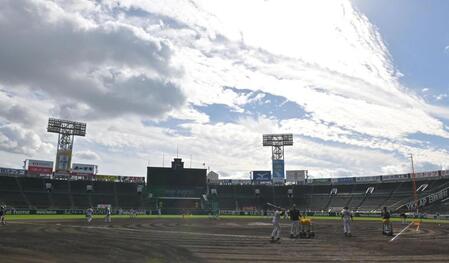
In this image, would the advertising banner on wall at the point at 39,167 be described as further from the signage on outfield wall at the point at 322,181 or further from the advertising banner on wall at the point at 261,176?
the signage on outfield wall at the point at 322,181

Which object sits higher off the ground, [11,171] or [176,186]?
[11,171]

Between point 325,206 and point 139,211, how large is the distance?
129 feet

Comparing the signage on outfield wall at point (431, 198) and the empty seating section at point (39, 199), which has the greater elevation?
the signage on outfield wall at point (431, 198)

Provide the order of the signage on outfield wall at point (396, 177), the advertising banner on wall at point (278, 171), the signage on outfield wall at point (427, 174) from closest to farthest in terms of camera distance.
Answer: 1. the signage on outfield wall at point (427, 174)
2. the signage on outfield wall at point (396, 177)
3. the advertising banner on wall at point (278, 171)

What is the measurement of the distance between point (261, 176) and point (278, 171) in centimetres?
460

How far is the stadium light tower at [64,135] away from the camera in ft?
275

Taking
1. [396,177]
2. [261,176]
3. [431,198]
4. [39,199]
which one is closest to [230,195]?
[261,176]

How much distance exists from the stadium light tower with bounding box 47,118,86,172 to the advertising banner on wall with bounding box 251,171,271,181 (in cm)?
4221

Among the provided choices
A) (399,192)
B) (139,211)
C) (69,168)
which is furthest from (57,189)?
(399,192)

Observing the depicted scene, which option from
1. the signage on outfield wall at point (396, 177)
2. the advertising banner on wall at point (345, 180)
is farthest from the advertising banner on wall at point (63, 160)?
the signage on outfield wall at point (396, 177)

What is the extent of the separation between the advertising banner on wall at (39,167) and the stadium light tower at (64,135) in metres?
1.99

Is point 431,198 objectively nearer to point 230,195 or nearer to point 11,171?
point 230,195

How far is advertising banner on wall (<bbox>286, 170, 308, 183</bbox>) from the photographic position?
9612cm

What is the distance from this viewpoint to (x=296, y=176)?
96.7m
